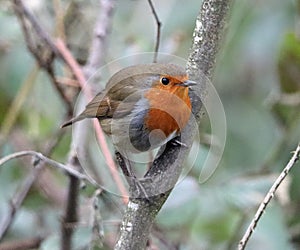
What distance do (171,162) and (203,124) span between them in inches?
39.4

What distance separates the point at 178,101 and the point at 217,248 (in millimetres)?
1201

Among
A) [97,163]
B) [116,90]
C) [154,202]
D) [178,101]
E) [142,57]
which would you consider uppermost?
[142,57]

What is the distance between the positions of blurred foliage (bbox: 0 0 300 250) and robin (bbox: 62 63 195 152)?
1.33ft

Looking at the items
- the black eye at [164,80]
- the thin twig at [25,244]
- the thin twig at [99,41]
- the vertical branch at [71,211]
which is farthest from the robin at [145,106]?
the thin twig at [25,244]

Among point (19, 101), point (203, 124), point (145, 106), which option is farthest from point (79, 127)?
point (145, 106)

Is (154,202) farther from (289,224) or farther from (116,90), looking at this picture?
(289,224)

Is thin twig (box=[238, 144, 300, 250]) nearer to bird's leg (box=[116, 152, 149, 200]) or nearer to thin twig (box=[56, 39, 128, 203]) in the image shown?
bird's leg (box=[116, 152, 149, 200])

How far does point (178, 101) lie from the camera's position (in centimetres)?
125

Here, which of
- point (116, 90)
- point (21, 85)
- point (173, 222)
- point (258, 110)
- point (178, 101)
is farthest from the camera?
point (258, 110)

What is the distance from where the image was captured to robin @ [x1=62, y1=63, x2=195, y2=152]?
48.6 inches

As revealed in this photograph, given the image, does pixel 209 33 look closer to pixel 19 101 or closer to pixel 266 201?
pixel 266 201

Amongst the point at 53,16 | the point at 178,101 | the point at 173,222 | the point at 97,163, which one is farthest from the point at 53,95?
the point at 178,101

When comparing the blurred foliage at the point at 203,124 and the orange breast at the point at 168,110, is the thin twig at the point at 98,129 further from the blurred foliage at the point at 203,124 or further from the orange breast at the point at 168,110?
the orange breast at the point at 168,110

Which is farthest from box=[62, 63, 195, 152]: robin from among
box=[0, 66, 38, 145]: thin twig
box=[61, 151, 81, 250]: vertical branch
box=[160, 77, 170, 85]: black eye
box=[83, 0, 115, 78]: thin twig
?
box=[0, 66, 38, 145]: thin twig
